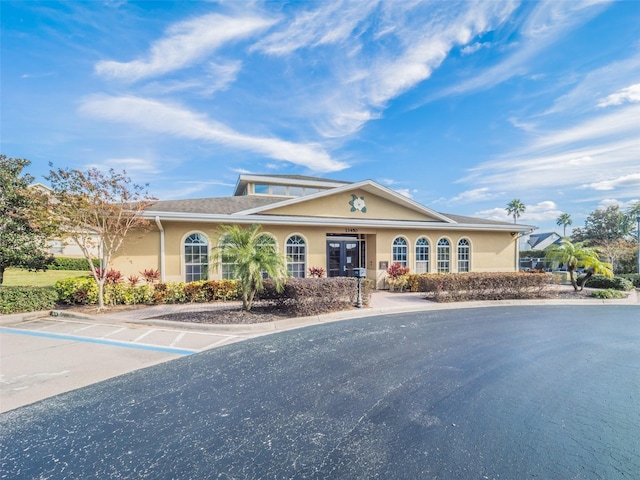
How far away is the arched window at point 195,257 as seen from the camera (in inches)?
466

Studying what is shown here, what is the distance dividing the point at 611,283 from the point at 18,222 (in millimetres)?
26417

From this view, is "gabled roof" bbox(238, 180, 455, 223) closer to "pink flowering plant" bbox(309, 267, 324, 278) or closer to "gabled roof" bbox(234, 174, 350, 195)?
"pink flowering plant" bbox(309, 267, 324, 278)

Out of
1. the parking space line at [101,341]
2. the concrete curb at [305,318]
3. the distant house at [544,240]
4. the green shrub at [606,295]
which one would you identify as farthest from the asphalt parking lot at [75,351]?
the distant house at [544,240]

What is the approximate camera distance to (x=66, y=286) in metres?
10.3

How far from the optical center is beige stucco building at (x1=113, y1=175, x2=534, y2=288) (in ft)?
37.5

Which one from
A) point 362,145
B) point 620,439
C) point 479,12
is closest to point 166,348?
point 620,439

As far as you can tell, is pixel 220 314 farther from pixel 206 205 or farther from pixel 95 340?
pixel 206 205

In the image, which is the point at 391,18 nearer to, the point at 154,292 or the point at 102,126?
the point at 102,126

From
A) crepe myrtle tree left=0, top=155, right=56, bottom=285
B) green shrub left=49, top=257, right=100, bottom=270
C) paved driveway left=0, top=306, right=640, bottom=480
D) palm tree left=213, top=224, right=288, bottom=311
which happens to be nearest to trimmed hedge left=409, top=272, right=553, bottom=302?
paved driveway left=0, top=306, right=640, bottom=480

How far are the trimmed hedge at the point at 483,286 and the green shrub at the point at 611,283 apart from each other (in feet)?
19.3

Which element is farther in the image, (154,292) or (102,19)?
(154,292)

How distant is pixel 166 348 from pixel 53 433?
2.91 m

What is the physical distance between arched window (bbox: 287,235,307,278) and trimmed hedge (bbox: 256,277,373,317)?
12.4ft

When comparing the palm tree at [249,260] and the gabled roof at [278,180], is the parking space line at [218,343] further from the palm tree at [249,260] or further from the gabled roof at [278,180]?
the gabled roof at [278,180]
